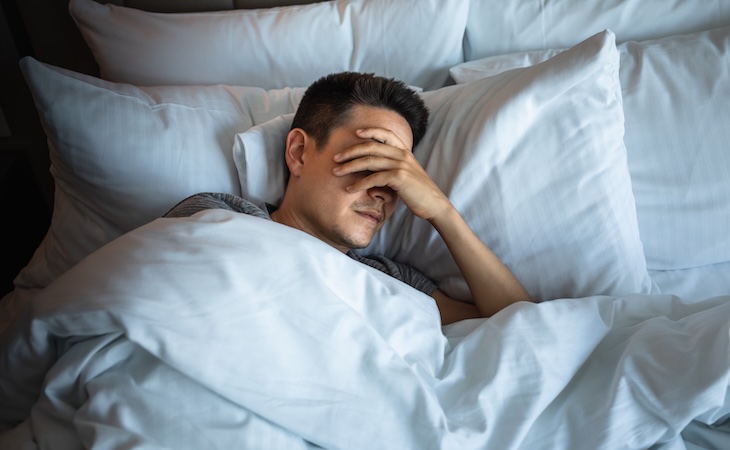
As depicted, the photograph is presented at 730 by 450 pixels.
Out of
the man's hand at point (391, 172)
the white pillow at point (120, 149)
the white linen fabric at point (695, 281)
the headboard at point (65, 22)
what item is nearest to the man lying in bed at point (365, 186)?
the man's hand at point (391, 172)

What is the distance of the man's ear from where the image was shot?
117 cm

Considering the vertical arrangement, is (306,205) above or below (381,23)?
below

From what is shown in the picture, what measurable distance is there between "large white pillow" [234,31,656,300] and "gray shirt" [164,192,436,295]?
0.33 ft

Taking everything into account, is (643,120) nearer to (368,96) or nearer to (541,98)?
(541,98)

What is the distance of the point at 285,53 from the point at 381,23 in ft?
0.77

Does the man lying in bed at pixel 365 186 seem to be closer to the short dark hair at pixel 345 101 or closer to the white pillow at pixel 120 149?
the short dark hair at pixel 345 101

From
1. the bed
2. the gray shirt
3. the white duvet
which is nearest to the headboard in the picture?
the bed

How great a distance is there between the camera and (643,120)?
48.6 inches

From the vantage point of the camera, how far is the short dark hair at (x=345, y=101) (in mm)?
1151

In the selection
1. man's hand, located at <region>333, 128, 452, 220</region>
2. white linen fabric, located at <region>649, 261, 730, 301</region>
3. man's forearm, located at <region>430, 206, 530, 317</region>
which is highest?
man's hand, located at <region>333, 128, 452, 220</region>

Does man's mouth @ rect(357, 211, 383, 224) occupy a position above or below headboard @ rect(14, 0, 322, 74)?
below

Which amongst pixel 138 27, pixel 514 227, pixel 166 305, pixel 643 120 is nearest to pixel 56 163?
pixel 138 27

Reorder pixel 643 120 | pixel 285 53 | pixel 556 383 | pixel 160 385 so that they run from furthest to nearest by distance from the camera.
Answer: pixel 285 53
pixel 643 120
pixel 556 383
pixel 160 385

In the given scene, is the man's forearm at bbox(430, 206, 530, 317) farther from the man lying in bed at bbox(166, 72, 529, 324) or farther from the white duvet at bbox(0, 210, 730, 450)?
the white duvet at bbox(0, 210, 730, 450)
